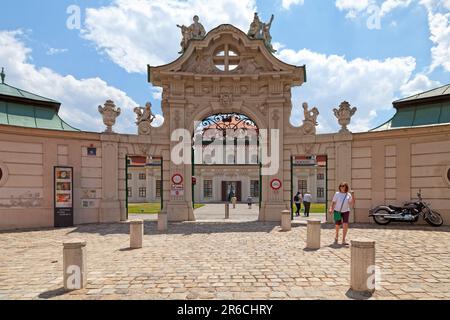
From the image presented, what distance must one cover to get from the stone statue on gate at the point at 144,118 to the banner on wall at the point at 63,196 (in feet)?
13.6

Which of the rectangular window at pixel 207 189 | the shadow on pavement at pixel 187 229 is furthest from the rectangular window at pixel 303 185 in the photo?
the shadow on pavement at pixel 187 229

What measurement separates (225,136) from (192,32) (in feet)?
20.9

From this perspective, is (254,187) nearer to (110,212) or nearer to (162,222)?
(110,212)

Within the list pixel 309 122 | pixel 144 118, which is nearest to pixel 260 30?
pixel 309 122

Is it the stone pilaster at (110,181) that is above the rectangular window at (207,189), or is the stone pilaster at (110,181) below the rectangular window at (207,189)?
above

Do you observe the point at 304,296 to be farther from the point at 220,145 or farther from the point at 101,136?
the point at 220,145

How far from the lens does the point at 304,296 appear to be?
17.1ft

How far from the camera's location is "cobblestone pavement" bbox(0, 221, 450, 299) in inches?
213

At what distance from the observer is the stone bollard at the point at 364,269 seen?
17.7 feet

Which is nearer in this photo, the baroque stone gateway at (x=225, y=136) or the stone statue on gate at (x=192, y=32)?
the baroque stone gateway at (x=225, y=136)

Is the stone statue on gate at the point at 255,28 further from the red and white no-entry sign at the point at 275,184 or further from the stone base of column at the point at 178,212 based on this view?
the stone base of column at the point at 178,212

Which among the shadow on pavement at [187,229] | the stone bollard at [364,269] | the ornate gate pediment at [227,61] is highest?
the ornate gate pediment at [227,61]
